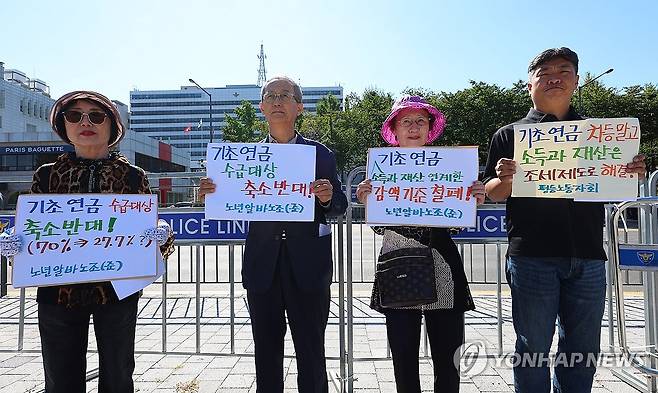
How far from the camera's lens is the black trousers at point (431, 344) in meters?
2.74

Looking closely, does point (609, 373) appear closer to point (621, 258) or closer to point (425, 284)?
point (621, 258)

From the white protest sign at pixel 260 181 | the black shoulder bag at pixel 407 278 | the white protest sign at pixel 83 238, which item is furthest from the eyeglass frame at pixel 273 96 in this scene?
the black shoulder bag at pixel 407 278

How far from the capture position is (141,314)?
6543mm

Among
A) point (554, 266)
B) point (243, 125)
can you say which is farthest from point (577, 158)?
point (243, 125)

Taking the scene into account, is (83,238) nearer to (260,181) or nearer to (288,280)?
(260,181)

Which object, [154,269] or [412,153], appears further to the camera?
[412,153]

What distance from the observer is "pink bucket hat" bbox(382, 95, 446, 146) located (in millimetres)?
2951

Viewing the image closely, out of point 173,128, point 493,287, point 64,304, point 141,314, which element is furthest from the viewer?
point 173,128

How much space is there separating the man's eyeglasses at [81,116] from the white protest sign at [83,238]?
1.41ft

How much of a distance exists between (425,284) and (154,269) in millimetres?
1633

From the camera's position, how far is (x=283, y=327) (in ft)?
9.70

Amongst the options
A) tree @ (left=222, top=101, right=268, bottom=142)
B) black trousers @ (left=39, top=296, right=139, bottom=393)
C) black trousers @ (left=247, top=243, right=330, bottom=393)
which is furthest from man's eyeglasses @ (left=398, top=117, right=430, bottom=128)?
tree @ (left=222, top=101, right=268, bottom=142)

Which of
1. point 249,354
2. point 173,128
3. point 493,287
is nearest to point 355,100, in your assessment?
point 493,287

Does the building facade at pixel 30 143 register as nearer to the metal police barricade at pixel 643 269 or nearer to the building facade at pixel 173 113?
the metal police barricade at pixel 643 269
